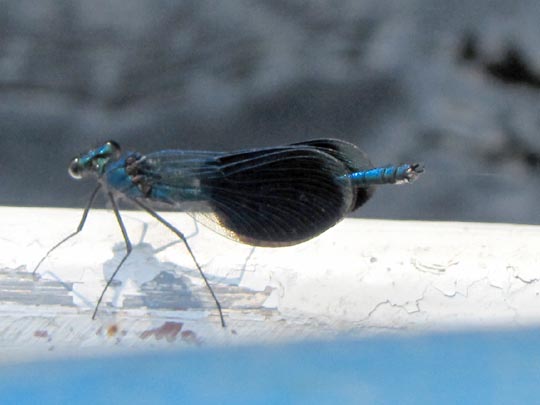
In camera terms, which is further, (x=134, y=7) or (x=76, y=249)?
(x=134, y=7)

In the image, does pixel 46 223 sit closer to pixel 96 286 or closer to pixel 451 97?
pixel 96 286

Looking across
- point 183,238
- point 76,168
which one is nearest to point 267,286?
point 183,238

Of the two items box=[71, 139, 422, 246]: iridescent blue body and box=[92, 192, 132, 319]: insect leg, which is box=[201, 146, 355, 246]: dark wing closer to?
box=[71, 139, 422, 246]: iridescent blue body

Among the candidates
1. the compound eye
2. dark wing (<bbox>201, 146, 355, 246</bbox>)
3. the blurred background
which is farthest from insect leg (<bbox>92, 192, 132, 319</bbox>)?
the blurred background

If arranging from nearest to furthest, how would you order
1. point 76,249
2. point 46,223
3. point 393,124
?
point 76,249 < point 46,223 < point 393,124

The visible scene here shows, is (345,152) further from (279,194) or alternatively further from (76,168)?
(76,168)

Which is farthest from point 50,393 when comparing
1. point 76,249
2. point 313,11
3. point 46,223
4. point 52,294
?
point 313,11
